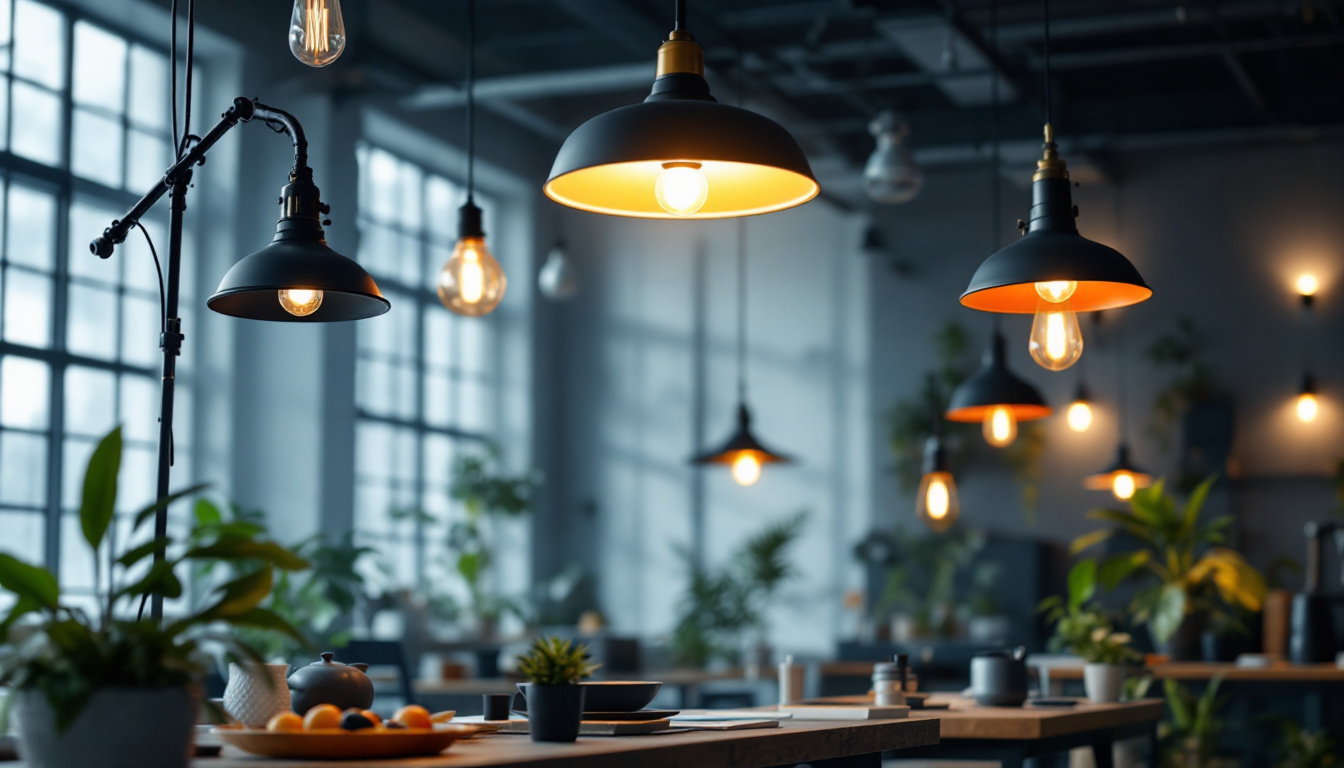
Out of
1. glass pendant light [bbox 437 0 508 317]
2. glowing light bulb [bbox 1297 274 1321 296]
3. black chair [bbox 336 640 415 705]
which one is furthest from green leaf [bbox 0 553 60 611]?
glowing light bulb [bbox 1297 274 1321 296]

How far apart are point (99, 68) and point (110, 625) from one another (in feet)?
23.9

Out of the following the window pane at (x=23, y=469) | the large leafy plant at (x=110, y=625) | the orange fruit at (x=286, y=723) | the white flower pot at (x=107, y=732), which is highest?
the window pane at (x=23, y=469)

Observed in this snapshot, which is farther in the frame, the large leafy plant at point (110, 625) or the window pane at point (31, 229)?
the window pane at point (31, 229)

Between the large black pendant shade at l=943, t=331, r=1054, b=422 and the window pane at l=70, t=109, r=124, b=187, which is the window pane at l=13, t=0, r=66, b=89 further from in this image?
the large black pendant shade at l=943, t=331, r=1054, b=422

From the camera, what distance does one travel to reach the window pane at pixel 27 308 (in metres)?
7.72

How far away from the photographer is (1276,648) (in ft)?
26.1

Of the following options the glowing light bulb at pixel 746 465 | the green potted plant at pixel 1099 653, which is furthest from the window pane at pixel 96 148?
the green potted plant at pixel 1099 653

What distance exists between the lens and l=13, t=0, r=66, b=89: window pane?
25.8 ft

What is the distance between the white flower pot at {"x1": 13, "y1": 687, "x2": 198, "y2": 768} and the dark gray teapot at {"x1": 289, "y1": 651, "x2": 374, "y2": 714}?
0.73 meters

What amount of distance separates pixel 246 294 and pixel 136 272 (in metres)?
5.94

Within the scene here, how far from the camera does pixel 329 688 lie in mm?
2584

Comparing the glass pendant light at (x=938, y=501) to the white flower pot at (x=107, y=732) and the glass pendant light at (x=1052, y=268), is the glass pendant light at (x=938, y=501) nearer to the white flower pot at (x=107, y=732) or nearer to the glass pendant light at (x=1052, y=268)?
the glass pendant light at (x=1052, y=268)

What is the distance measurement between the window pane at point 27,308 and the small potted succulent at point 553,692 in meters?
6.16

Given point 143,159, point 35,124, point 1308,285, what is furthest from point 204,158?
point 1308,285
